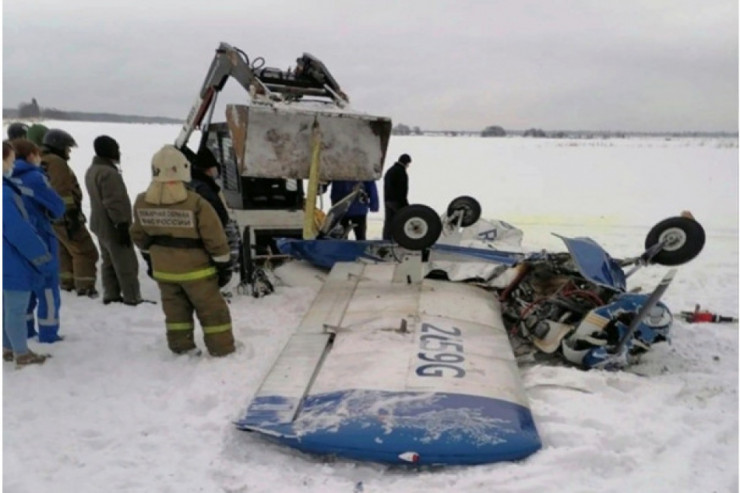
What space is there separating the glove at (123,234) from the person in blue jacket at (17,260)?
4.75 ft

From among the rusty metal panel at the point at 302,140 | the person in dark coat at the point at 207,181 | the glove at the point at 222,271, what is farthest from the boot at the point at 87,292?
the glove at the point at 222,271

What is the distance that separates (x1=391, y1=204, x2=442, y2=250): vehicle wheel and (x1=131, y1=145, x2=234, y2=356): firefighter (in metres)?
1.57

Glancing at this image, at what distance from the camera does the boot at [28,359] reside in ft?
14.9

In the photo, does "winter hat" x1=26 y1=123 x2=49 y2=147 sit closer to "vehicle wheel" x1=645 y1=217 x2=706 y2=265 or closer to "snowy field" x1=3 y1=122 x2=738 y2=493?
"snowy field" x1=3 y1=122 x2=738 y2=493

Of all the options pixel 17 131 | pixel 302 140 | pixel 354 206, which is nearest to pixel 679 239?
pixel 302 140

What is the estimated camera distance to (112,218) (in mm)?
5961

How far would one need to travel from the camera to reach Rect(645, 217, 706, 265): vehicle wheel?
16.8 ft

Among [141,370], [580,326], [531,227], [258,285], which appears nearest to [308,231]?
[258,285]

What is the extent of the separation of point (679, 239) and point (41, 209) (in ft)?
16.9

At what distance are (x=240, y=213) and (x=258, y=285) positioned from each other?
1.03m

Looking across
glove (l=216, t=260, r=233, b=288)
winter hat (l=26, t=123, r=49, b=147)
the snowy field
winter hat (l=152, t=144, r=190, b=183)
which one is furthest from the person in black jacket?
winter hat (l=152, t=144, r=190, b=183)

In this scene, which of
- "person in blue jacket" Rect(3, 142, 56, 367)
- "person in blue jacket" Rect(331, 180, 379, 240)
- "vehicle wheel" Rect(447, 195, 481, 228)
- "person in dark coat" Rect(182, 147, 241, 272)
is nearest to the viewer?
"person in blue jacket" Rect(3, 142, 56, 367)

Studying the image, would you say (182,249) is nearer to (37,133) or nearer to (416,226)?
(416,226)

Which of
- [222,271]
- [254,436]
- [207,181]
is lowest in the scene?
[254,436]
